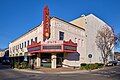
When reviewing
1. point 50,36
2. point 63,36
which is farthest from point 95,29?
point 50,36

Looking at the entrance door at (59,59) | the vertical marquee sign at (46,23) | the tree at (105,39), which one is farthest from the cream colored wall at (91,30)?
the vertical marquee sign at (46,23)

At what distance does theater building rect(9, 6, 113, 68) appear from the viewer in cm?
3541

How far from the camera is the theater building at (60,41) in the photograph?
116 feet

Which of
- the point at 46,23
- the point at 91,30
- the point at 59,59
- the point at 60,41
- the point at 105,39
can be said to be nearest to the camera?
the point at 60,41

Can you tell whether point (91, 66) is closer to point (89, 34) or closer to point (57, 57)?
point (57, 57)

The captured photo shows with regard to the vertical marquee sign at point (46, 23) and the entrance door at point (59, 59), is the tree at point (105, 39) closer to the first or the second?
the entrance door at point (59, 59)

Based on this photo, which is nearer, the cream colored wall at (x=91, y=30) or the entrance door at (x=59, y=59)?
the entrance door at (x=59, y=59)

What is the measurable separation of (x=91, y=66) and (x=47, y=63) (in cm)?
831

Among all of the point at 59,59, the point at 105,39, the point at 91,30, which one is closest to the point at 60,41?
the point at 59,59

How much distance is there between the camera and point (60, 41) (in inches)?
1375

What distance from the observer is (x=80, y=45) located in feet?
147

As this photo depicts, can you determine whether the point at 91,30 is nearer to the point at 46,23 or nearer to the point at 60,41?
the point at 60,41

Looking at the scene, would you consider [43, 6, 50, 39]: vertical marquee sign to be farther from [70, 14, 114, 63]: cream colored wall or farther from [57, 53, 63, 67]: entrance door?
[70, 14, 114, 63]: cream colored wall

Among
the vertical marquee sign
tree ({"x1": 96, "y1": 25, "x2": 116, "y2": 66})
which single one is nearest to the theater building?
the vertical marquee sign
